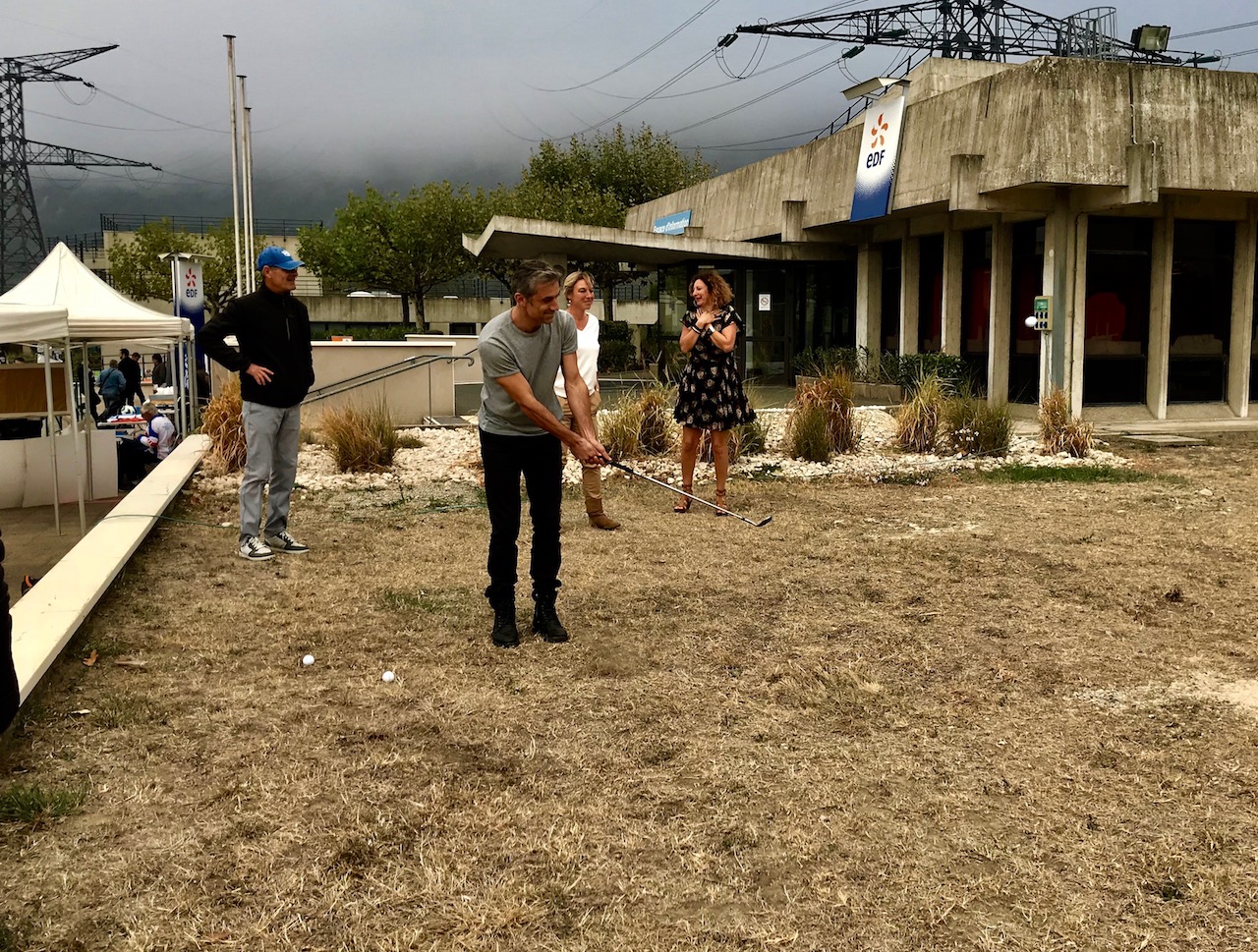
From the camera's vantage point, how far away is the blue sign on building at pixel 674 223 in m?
29.2

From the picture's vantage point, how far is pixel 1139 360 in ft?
57.6

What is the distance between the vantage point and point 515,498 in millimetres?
5262

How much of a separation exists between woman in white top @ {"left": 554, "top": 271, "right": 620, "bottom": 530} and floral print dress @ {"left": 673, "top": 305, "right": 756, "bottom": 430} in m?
0.78

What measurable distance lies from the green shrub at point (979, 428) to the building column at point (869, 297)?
10.1m

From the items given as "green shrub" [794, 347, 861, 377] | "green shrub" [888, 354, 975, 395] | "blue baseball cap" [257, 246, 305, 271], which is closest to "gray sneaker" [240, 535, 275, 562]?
"blue baseball cap" [257, 246, 305, 271]

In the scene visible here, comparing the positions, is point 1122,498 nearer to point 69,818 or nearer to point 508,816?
point 508,816

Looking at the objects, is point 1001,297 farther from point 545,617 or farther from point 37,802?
point 37,802

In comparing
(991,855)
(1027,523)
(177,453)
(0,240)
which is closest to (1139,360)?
(1027,523)

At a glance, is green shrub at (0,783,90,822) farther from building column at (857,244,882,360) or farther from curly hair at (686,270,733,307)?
building column at (857,244,882,360)

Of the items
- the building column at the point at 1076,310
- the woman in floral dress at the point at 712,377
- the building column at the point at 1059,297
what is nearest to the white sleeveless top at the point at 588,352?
the woman in floral dress at the point at 712,377

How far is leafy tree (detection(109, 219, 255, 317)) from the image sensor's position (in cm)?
5619

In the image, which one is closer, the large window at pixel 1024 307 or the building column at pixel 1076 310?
the building column at pixel 1076 310

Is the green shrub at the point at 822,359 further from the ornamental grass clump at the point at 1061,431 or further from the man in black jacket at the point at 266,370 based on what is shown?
the man in black jacket at the point at 266,370

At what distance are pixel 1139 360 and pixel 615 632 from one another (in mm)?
14553
